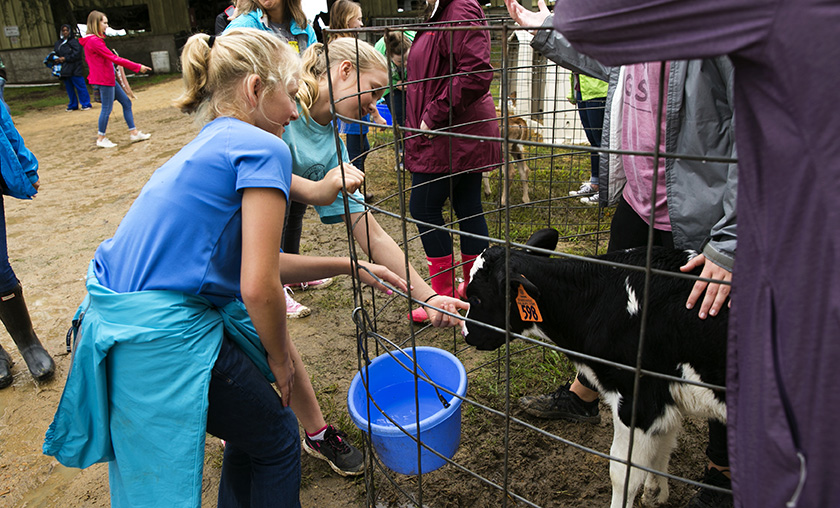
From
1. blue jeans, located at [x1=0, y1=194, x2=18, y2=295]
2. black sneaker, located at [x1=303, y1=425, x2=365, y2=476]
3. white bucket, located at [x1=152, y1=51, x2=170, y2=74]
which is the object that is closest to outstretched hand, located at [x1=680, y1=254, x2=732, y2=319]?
black sneaker, located at [x1=303, y1=425, x2=365, y2=476]

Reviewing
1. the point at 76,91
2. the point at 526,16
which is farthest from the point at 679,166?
the point at 76,91

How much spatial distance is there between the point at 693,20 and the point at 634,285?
153 centimetres

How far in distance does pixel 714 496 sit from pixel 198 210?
2108 millimetres

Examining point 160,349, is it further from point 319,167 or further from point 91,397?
point 319,167

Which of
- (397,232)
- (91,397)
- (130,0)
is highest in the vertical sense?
(130,0)

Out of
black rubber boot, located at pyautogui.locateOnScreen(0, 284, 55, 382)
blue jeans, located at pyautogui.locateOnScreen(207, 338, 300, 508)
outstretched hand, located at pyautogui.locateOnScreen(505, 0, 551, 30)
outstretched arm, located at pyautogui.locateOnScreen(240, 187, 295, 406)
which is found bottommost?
black rubber boot, located at pyautogui.locateOnScreen(0, 284, 55, 382)

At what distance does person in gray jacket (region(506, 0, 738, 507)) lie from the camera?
1629 mm

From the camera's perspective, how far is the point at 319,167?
3.04m

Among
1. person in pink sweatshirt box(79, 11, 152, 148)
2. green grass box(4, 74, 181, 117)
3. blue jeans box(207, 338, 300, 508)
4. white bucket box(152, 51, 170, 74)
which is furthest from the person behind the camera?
white bucket box(152, 51, 170, 74)

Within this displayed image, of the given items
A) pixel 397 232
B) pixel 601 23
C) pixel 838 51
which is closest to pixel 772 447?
pixel 838 51

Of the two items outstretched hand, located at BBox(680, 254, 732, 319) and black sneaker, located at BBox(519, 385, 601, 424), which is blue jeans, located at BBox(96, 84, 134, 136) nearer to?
black sneaker, located at BBox(519, 385, 601, 424)

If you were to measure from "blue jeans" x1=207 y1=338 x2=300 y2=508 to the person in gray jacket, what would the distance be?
1.22m

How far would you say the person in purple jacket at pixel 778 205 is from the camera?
73 centimetres

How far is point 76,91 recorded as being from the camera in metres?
12.7
